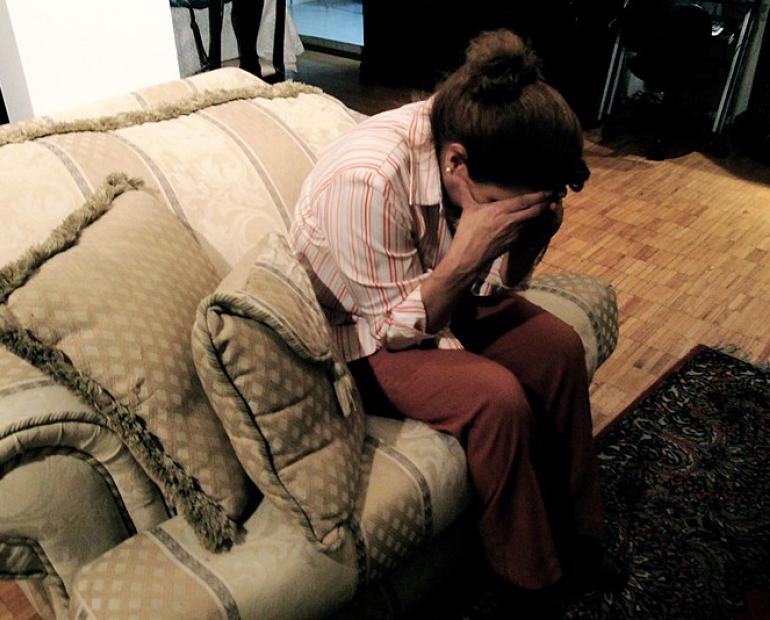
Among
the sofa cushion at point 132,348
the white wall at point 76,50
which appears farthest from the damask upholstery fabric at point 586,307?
the white wall at point 76,50

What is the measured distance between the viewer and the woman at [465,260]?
113 cm

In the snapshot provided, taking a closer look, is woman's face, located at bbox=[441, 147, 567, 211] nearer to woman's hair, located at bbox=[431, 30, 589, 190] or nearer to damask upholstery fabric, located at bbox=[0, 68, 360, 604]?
woman's hair, located at bbox=[431, 30, 589, 190]

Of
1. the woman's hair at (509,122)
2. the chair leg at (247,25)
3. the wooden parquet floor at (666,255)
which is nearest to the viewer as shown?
the woman's hair at (509,122)

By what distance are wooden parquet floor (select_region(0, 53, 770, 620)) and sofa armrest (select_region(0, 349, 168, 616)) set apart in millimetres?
521

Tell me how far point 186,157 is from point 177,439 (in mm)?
572

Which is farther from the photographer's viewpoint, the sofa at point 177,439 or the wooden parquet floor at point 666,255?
the wooden parquet floor at point 666,255

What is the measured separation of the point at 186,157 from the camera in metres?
1.31

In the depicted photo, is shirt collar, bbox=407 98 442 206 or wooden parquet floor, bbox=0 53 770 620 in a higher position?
shirt collar, bbox=407 98 442 206

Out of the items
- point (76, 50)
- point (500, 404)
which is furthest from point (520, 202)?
point (76, 50)

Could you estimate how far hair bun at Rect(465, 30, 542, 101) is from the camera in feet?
3.65

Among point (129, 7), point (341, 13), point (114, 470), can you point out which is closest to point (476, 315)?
point (114, 470)

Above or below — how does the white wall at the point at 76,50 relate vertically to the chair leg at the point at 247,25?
above

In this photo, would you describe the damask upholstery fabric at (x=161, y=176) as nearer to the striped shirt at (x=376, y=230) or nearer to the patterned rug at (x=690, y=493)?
the striped shirt at (x=376, y=230)

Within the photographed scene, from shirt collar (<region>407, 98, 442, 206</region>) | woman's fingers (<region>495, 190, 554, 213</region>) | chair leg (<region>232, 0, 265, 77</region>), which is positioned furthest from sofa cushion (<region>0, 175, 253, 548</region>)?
chair leg (<region>232, 0, 265, 77</region>)
